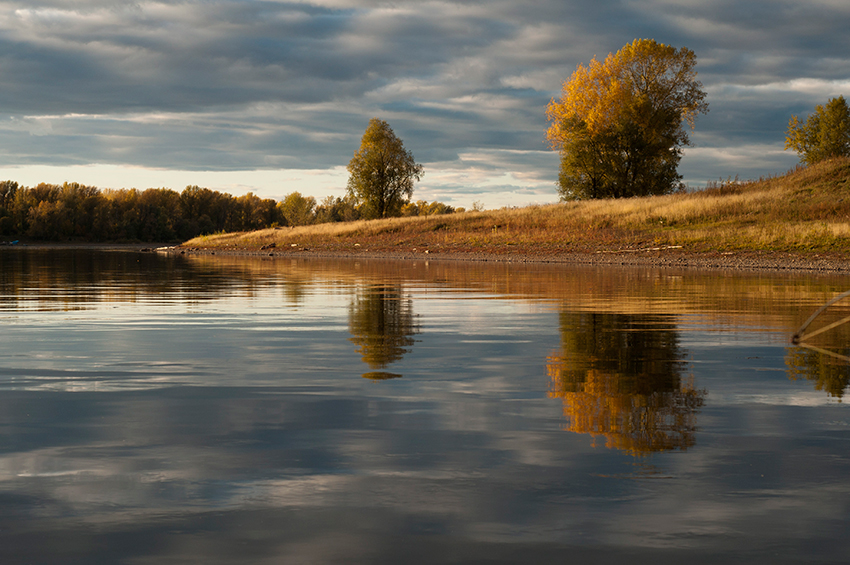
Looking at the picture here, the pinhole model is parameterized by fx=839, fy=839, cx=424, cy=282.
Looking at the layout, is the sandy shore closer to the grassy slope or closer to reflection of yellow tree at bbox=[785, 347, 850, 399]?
the grassy slope

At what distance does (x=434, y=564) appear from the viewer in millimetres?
3951

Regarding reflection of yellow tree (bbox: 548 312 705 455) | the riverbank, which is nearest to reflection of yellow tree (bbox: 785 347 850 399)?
reflection of yellow tree (bbox: 548 312 705 455)

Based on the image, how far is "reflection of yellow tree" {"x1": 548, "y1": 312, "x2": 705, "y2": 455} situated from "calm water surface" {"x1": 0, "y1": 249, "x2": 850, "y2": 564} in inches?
1.5

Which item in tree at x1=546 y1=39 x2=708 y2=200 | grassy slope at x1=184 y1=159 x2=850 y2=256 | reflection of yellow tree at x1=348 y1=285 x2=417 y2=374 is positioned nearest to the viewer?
reflection of yellow tree at x1=348 y1=285 x2=417 y2=374

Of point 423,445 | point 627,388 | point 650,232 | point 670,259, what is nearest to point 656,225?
point 650,232

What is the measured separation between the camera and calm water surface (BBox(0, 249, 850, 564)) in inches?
168

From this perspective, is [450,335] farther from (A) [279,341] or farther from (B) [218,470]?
(B) [218,470]

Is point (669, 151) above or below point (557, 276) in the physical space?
above

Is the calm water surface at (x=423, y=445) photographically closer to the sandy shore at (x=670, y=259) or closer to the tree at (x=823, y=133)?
the sandy shore at (x=670, y=259)

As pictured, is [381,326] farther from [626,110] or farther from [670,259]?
Answer: [626,110]

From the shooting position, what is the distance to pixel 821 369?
9.24m

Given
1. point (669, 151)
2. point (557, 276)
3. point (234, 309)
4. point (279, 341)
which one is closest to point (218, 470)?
point (279, 341)

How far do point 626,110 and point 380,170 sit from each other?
Answer: 39112 mm

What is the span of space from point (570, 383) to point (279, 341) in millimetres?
4893
